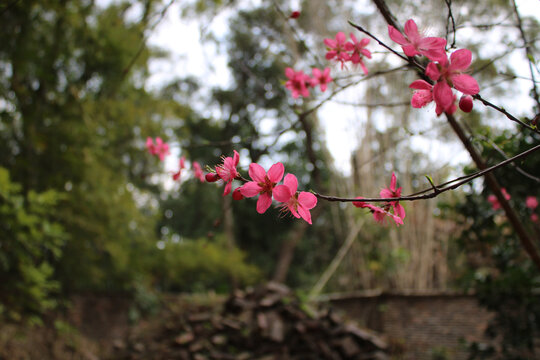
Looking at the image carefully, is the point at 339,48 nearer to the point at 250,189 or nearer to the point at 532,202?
the point at 250,189

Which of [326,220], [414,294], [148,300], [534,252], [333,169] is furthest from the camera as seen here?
[326,220]

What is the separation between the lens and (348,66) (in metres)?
1.02

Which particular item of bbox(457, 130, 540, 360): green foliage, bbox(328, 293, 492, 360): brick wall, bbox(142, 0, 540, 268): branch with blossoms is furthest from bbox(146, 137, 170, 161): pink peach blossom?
bbox(328, 293, 492, 360): brick wall

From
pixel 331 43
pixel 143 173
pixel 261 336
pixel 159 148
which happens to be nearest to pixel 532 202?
pixel 331 43

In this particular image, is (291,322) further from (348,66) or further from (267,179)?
(267,179)

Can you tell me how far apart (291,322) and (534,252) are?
226cm

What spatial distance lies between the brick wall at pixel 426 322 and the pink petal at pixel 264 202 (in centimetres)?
292

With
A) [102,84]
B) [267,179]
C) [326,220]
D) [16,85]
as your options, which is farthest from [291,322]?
[326,220]

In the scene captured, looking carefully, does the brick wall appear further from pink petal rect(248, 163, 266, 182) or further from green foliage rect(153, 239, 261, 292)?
pink petal rect(248, 163, 266, 182)

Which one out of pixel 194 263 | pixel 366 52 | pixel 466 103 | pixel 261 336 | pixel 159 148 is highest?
pixel 366 52

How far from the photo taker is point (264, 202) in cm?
55

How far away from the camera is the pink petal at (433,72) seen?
Answer: 465mm

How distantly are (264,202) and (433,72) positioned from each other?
11.1 inches

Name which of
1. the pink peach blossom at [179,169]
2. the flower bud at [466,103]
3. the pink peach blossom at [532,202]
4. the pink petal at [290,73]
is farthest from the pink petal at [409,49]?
the pink peach blossom at [532,202]
